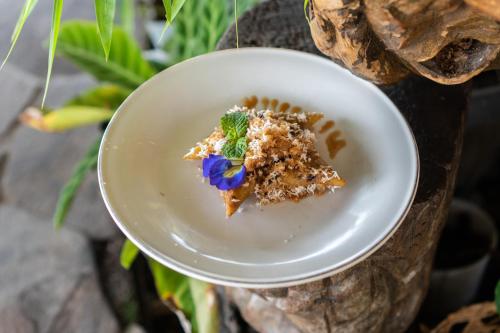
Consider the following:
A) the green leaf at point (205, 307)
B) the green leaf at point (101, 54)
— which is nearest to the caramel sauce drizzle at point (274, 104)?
the green leaf at point (205, 307)

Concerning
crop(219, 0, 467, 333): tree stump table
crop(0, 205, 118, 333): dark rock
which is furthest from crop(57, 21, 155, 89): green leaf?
crop(0, 205, 118, 333): dark rock

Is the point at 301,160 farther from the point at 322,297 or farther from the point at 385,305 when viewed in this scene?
the point at 385,305

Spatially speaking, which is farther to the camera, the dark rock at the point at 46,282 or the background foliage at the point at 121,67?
the dark rock at the point at 46,282

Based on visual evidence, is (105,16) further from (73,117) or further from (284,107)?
(73,117)

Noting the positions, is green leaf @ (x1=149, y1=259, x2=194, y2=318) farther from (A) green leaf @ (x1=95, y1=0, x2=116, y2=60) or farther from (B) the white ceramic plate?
(A) green leaf @ (x1=95, y1=0, x2=116, y2=60)

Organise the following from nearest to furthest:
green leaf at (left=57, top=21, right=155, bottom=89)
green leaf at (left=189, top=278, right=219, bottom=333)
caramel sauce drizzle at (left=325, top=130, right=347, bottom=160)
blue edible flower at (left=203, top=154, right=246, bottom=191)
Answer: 1. blue edible flower at (left=203, top=154, right=246, bottom=191)
2. caramel sauce drizzle at (left=325, top=130, right=347, bottom=160)
3. green leaf at (left=189, top=278, right=219, bottom=333)
4. green leaf at (left=57, top=21, right=155, bottom=89)

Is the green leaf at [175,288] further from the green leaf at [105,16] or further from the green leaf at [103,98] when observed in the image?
the green leaf at [105,16]
